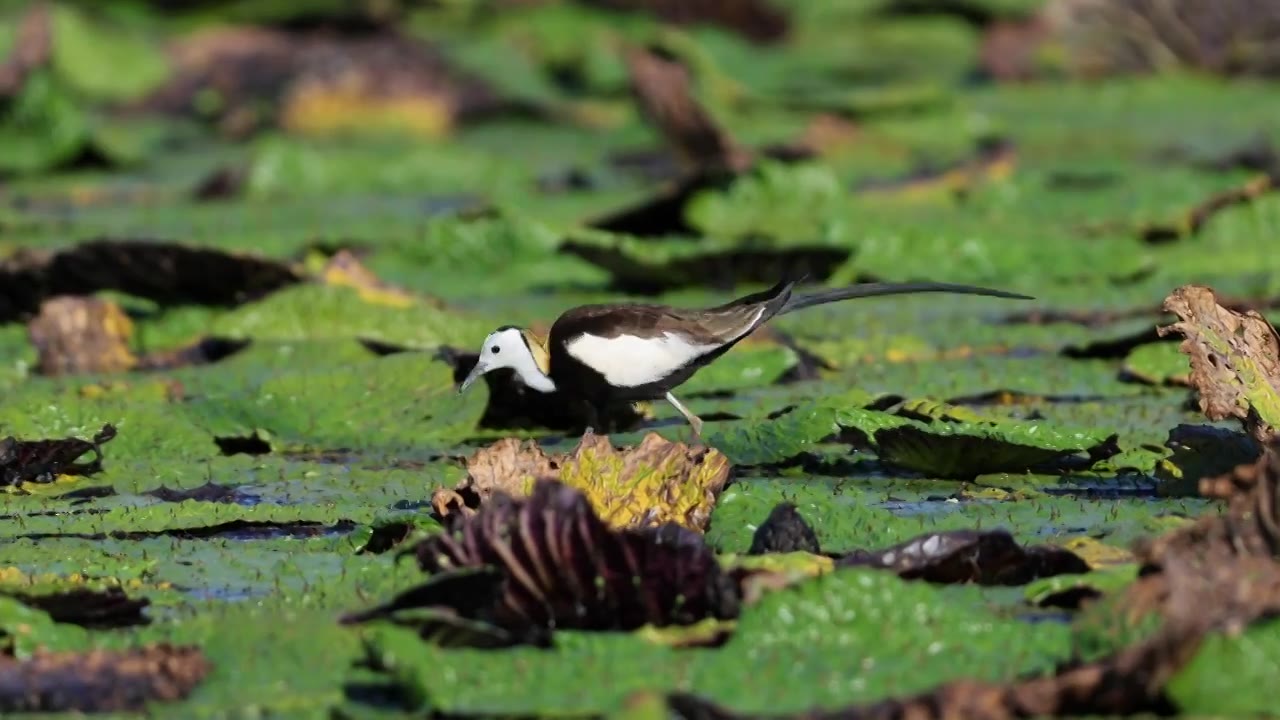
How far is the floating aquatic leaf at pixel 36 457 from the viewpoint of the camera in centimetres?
439

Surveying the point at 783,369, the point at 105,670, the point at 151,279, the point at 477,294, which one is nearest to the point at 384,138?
the point at 477,294

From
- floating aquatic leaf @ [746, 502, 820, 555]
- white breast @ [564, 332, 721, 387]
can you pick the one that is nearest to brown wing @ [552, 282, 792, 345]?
white breast @ [564, 332, 721, 387]

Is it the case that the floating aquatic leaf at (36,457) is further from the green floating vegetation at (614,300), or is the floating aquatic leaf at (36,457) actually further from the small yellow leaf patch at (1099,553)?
the small yellow leaf patch at (1099,553)

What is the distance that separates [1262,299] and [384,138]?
719 centimetres

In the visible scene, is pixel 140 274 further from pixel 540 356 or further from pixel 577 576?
pixel 577 576

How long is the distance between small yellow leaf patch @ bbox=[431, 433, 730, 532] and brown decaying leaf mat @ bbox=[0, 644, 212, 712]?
2.67 ft

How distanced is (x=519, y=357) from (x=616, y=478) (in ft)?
3.81

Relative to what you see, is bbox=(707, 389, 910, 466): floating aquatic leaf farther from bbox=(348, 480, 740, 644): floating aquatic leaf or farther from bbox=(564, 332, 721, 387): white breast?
bbox=(348, 480, 740, 644): floating aquatic leaf

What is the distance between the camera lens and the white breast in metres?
4.63

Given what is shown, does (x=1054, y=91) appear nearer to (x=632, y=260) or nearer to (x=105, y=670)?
(x=632, y=260)

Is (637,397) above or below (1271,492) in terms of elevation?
below

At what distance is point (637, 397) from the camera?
4773mm

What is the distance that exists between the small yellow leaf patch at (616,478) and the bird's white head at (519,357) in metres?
1.06

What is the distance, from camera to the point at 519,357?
4.83 metres
